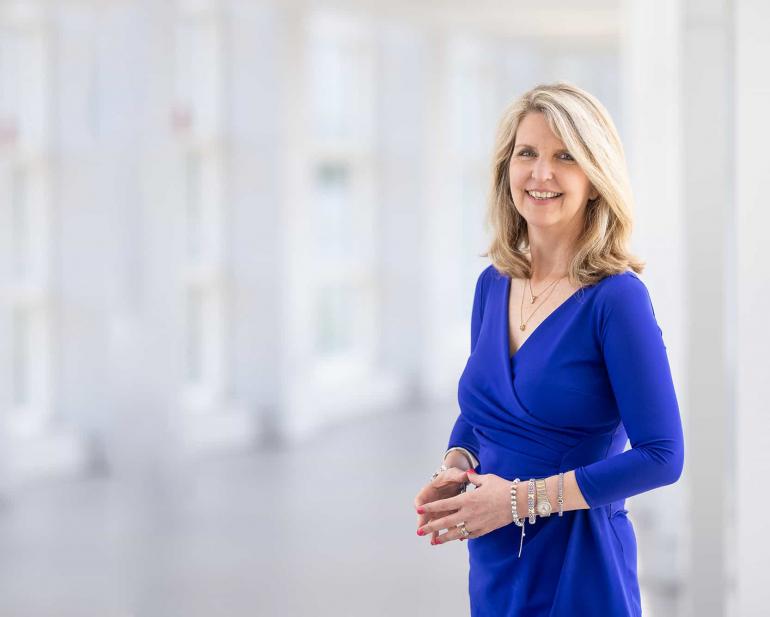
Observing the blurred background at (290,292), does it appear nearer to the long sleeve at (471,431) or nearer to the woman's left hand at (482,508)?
the long sleeve at (471,431)

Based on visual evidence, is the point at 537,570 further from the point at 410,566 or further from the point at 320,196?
the point at 320,196

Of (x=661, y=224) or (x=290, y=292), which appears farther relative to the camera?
(x=290, y=292)

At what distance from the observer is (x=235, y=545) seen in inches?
194

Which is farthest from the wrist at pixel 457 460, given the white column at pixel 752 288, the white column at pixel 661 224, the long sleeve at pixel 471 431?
the white column at pixel 661 224

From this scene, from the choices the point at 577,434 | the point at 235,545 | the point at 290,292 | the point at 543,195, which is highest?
the point at 543,195

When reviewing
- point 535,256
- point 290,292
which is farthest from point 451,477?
point 290,292

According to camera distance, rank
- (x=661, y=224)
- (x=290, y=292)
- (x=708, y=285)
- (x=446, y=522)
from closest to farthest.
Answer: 1. (x=446, y=522)
2. (x=708, y=285)
3. (x=661, y=224)
4. (x=290, y=292)

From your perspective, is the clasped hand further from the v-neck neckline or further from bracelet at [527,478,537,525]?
the v-neck neckline

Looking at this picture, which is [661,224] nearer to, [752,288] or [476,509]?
[752,288]

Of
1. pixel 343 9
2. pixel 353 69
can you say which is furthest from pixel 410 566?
A: pixel 353 69

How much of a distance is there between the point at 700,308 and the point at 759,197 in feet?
1.42

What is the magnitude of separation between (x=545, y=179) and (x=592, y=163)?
8 cm

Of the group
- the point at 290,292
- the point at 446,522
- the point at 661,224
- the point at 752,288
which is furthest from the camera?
the point at 290,292

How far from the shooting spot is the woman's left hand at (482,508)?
1557 mm
